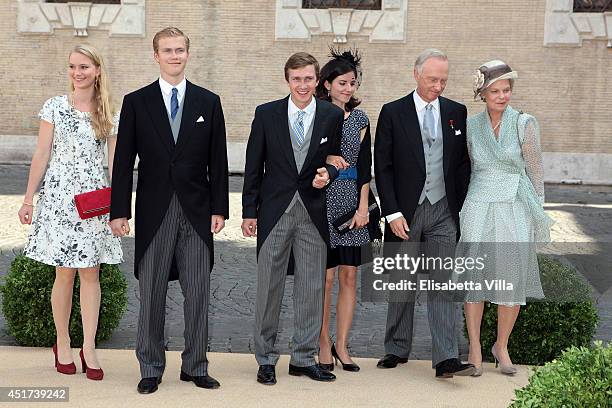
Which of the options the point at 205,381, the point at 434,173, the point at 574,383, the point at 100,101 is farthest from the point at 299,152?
the point at 574,383

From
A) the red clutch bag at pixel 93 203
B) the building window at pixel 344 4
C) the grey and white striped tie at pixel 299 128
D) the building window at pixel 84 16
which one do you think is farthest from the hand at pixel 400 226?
the building window at pixel 84 16

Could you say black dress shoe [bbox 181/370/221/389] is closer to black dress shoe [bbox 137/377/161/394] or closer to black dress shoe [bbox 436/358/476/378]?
black dress shoe [bbox 137/377/161/394]

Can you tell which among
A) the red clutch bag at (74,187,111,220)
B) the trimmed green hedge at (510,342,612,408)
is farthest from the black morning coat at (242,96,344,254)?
the trimmed green hedge at (510,342,612,408)

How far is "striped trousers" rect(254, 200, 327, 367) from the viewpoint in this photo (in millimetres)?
6547

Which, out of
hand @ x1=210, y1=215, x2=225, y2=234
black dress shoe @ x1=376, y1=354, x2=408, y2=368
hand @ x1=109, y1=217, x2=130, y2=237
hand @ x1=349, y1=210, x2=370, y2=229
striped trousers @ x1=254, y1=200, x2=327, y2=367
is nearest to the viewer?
hand @ x1=109, y1=217, x2=130, y2=237

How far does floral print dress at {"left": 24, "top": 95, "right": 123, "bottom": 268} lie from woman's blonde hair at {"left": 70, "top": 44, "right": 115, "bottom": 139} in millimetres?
48

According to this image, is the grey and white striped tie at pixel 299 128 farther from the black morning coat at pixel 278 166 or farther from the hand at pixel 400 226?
the hand at pixel 400 226

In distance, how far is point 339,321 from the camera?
696 cm

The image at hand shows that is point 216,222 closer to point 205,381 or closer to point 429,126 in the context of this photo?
point 205,381

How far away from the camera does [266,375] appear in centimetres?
647

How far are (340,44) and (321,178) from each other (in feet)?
48.5

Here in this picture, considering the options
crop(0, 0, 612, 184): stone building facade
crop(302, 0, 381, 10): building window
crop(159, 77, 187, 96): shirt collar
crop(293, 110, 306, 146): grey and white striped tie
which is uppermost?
crop(302, 0, 381, 10): building window

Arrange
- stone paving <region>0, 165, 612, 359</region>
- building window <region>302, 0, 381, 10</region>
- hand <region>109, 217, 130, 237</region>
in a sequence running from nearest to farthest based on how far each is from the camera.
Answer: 1. hand <region>109, 217, 130, 237</region>
2. stone paving <region>0, 165, 612, 359</region>
3. building window <region>302, 0, 381, 10</region>

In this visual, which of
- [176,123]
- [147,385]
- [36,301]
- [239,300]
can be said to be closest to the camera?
[147,385]
